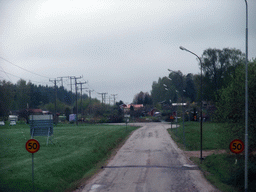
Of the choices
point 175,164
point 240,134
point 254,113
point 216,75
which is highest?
point 216,75

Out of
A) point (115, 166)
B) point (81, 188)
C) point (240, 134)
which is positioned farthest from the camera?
point (115, 166)

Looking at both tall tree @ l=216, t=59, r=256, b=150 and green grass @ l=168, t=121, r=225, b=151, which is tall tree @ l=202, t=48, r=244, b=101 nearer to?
green grass @ l=168, t=121, r=225, b=151

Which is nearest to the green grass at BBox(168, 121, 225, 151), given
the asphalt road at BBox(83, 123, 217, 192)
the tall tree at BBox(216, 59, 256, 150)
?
the tall tree at BBox(216, 59, 256, 150)

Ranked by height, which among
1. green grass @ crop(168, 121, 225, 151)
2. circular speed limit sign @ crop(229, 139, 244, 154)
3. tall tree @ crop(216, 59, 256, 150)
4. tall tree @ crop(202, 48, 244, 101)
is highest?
tall tree @ crop(202, 48, 244, 101)

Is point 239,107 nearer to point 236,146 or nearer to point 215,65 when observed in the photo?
point 236,146

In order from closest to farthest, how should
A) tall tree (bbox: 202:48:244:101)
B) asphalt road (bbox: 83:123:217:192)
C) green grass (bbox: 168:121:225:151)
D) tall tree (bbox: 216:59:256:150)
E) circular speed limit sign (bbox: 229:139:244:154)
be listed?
circular speed limit sign (bbox: 229:139:244:154) < asphalt road (bbox: 83:123:217:192) < tall tree (bbox: 216:59:256:150) < green grass (bbox: 168:121:225:151) < tall tree (bbox: 202:48:244:101)

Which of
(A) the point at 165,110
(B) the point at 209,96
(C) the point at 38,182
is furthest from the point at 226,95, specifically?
(A) the point at 165,110

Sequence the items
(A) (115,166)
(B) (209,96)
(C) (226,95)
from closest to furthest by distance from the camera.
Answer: (C) (226,95) < (A) (115,166) < (B) (209,96)

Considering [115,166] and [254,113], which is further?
[115,166]

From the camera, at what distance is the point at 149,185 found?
13961 millimetres

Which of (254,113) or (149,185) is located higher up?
(254,113)

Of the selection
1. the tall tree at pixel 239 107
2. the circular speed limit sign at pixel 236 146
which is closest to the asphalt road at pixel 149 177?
the circular speed limit sign at pixel 236 146

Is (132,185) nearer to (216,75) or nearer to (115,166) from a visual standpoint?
(115,166)

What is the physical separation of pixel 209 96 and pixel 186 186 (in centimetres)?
6015
